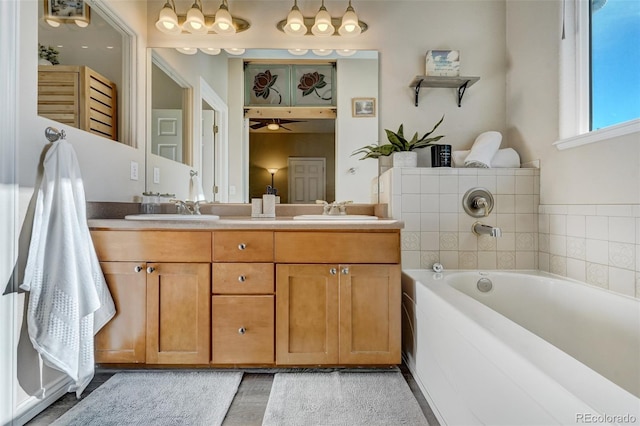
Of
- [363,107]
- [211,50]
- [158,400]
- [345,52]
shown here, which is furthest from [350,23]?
[158,400]

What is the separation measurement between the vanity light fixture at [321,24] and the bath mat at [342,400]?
2.07 metres

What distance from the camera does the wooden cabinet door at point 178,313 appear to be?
1633 mm

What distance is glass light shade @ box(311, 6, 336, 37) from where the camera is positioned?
7.11 ft

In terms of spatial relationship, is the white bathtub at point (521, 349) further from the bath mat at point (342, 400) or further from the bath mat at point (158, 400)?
the bath mat at point (158, 400)

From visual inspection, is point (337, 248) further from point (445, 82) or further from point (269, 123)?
point (445, 82)

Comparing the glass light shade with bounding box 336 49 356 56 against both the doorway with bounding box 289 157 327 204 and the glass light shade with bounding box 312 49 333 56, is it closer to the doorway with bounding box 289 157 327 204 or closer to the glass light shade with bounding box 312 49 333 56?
the glass light shade with bounding box 312 49 333 56

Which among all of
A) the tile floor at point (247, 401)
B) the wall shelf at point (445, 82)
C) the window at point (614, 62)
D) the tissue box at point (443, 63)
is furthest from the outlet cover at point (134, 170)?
the window at point (614, 62)

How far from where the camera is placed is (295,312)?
5.41 feet

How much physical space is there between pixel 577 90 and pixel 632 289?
1.02m

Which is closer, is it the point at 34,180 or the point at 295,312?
the point at 34,180

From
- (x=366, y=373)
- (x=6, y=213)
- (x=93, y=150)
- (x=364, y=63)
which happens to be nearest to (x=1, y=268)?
(x=6, y=213)

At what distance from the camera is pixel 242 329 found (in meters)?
1.64

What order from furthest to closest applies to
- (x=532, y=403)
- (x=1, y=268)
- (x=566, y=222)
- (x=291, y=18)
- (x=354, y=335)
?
1. (x=291, y=18)
2. (x=566, y=222)
3. (x=354, y=335)
4. (x=1, y=268)
5. (x=532, y=403)

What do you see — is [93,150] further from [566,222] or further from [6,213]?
[566,222]
